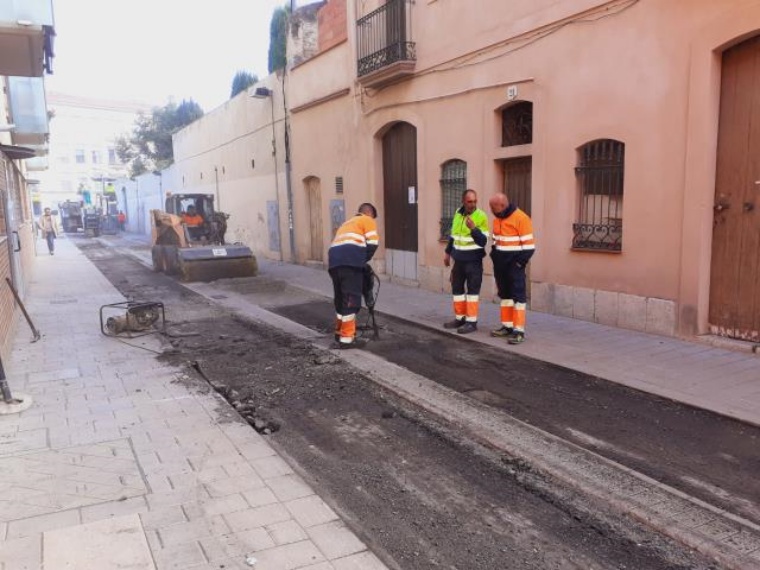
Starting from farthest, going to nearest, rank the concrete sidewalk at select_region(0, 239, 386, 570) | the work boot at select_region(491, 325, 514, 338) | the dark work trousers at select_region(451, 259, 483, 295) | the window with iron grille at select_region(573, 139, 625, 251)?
the window with iron grille at select_region(573, 139, 625, 251)
the dark work trousers at select_region(451, 259, 483, 295)
the work boot at select_region(491, 325, 514, 338)
the concrete sidewalk at select_region(0, 239, 386, 570)

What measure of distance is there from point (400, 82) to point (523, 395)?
8.42 m

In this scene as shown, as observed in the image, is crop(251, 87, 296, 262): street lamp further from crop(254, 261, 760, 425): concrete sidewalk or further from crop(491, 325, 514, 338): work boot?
crop(491, 325, 514, 338): work boot

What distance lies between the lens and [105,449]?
4.38m

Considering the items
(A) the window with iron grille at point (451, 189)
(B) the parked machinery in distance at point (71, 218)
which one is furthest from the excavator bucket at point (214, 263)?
(B) the parked machinery in distance at point (71, 218)

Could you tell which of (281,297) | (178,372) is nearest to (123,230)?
(281,297)

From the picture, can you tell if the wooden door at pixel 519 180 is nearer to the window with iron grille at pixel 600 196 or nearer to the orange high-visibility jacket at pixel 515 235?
the window with iron grille at pixel 600 196

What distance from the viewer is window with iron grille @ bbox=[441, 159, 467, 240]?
11.0m

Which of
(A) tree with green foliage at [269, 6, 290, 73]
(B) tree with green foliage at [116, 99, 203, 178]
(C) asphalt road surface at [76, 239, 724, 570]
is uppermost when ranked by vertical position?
(A) tree with green foliage at [269, 6, 290, 73]

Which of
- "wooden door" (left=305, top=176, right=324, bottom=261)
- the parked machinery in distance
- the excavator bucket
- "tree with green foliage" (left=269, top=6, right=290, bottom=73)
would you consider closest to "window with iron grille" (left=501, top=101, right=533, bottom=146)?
the excavator bucket

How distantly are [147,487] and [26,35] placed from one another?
6.35 meters

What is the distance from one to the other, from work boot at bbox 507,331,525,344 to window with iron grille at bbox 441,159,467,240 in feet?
13.3

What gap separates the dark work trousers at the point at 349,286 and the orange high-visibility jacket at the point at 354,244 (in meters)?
0.08

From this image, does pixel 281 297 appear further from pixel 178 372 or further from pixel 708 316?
pixel 708 316

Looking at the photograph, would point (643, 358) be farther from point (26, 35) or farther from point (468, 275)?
point (26, 35)
